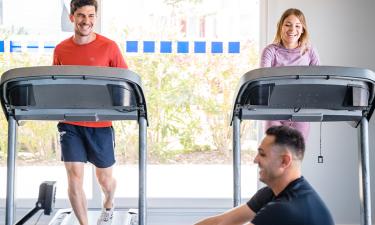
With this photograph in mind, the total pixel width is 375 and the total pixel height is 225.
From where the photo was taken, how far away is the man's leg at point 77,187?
3301 millimetres

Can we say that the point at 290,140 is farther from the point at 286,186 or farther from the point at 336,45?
the point at 336,45

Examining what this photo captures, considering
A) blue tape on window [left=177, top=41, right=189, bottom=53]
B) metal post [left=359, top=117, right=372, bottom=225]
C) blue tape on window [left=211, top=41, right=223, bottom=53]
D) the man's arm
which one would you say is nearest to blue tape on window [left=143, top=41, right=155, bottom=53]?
blue tape on window [left=177, top=41, right=189, bottom=53]

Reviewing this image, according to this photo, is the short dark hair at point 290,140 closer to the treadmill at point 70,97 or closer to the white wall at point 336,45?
the treadmill at point 70,97

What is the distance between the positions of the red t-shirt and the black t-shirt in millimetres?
1586

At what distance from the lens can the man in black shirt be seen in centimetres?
190

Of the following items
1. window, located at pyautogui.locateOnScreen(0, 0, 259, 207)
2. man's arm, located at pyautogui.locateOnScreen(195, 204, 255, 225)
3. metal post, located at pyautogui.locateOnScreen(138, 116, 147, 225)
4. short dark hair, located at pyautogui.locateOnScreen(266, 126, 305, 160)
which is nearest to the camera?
short dark hair, located at pyautogui.locateOnScreen(266, 126, 305, 160)

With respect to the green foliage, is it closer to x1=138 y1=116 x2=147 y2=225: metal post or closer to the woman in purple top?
the woman in purple top

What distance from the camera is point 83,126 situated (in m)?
3.32

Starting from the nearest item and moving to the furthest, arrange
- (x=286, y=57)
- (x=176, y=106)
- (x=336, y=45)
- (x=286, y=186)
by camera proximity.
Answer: (x=286, y=186), (x=286, y=57), (x=336, y=45), (x=176, y=106)

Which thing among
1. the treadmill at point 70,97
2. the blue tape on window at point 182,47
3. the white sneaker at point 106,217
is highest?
the blue tape on window at point 182,47

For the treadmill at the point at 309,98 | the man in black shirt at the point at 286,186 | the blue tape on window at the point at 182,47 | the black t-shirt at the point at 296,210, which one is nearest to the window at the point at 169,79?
the blue tape on window at the point at 182,47

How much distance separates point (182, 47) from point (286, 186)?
7.69 feet

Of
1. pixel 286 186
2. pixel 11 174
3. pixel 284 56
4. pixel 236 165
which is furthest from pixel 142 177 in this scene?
pixel 284 56

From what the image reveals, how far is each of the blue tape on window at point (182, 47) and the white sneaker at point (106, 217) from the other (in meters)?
1.25
